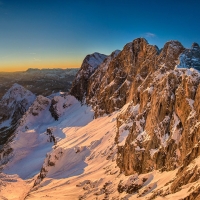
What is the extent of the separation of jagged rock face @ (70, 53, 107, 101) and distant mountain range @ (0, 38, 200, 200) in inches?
35.7

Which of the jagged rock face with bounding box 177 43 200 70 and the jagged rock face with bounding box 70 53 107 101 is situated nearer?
the jagged rock face with bounding box 177 43 200 70

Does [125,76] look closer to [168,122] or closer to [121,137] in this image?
[121,137]

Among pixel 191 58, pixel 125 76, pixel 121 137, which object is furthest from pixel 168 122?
pixel 125 76

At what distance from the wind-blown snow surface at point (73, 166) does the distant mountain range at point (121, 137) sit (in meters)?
0.32

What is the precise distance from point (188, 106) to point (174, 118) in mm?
5273

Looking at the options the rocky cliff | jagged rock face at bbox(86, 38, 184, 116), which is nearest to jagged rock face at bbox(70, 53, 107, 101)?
jagged rock face at bbox(86, 38, 184, 116)

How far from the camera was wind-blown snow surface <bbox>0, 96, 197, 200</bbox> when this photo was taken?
55.2m

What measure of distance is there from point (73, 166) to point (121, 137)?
79.9 ft

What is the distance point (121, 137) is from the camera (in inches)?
2970

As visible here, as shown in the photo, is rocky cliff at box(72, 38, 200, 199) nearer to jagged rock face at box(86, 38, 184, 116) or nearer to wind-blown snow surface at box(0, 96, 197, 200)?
jagged rock face at box(86, 38, 184, 116)

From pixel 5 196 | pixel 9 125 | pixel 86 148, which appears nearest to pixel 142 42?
pixel 86 148

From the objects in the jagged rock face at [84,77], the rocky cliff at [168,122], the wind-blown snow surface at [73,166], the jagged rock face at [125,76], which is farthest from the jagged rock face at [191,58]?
the jagged rock face at [84,77]

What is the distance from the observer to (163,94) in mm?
52031

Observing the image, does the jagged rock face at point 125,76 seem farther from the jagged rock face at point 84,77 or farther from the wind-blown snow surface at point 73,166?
the jagged rock face at point 84,77
